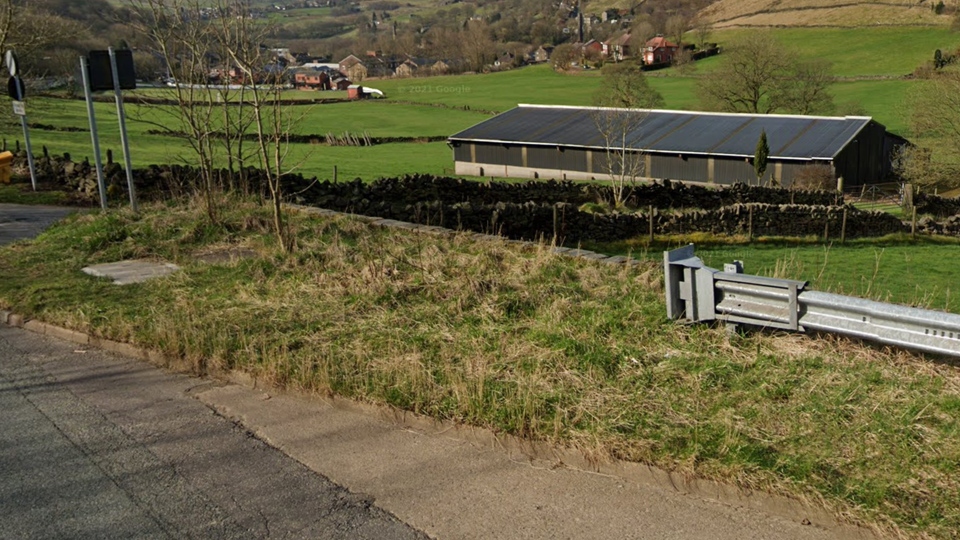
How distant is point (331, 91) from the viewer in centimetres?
12212

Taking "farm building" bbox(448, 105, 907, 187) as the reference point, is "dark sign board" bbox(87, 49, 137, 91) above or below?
above

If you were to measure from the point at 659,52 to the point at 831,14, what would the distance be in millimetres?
26337

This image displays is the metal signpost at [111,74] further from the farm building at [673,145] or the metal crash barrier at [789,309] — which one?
the farm building at [673,145]

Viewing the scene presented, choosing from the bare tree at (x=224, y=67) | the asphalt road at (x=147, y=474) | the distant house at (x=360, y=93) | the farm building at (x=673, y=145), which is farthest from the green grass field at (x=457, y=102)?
the asphalt road at (x=147, y=474)

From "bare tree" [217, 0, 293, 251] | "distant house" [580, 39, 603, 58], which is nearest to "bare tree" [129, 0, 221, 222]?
"bare tree" [217, 0, 293, 251]

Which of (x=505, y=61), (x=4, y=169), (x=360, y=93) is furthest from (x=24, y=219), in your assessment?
(x=505, y=61)

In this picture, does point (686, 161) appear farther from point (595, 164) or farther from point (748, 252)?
point (748, 252)

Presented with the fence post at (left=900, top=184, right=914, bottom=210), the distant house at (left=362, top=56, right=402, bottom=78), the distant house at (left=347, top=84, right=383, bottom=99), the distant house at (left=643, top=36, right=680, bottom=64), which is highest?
the distant house at (left=362, top=56, right=402, bottom=78)

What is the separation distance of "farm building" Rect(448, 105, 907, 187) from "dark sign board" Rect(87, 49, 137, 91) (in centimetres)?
3736

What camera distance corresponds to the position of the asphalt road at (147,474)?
4629mm

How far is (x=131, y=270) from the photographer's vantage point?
426 inches

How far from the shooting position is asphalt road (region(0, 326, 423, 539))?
463 cm

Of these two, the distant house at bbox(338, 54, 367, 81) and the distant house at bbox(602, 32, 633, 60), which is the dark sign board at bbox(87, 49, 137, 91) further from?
the distant house at bbox(338, 54, 367, 81)

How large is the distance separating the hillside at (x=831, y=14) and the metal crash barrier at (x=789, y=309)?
11982 centimetres
